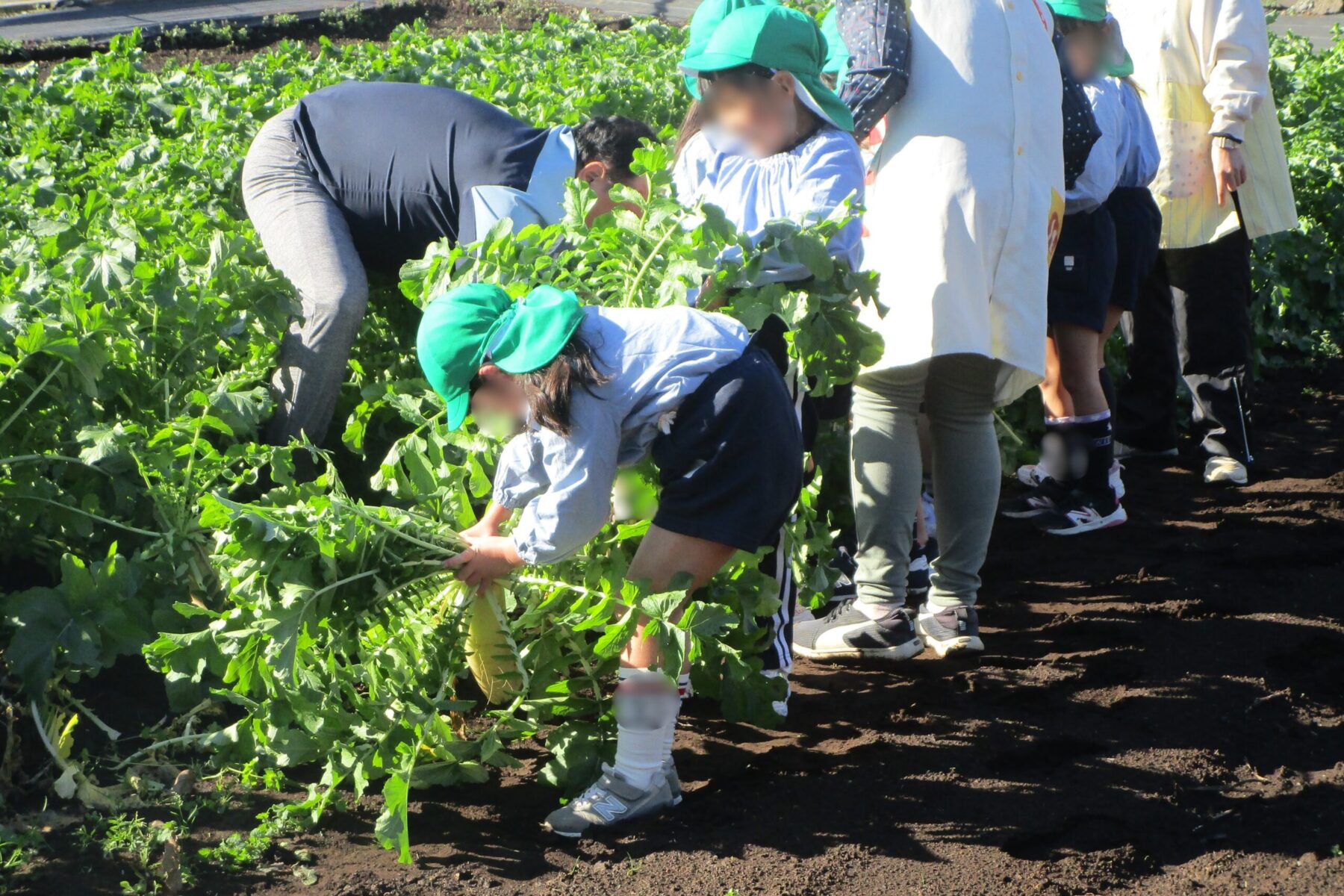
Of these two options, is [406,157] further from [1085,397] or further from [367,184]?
[1085,397]

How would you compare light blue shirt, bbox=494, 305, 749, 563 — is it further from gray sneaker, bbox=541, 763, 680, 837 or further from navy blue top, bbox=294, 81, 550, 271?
navy blue top, bbox=294, 81, 550, 271

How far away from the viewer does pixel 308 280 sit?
3734 mm

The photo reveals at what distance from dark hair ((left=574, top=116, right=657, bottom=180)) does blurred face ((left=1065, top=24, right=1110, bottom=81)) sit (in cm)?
143

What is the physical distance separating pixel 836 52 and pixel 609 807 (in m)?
1.95

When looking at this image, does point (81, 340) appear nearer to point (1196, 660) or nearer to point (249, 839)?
point (249, 839)

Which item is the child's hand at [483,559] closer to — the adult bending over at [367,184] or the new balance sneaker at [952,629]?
the adult bending over at [367,184]

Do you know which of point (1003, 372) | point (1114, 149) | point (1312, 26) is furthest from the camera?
point (1312, 26)

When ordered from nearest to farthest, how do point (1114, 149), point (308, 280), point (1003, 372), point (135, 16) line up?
point (1003, 372) < point (308, 280) < point (1114, 149) < point (135, 16)

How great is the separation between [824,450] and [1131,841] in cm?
173

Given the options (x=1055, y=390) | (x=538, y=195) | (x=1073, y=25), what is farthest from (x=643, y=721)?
(x=1073, y=25)

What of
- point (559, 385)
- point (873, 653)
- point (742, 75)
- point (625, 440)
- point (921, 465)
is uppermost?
point (742, 75)

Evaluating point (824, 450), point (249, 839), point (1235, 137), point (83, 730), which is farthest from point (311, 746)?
point (1235, 137)

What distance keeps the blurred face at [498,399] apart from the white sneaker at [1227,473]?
3.32 meters

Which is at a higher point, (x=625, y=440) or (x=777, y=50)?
(x=777, y=50)
